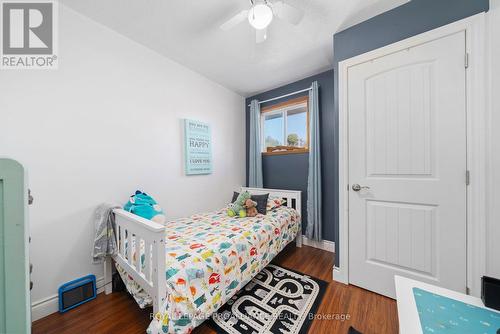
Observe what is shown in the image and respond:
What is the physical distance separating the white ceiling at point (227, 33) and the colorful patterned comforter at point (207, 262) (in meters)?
1.94

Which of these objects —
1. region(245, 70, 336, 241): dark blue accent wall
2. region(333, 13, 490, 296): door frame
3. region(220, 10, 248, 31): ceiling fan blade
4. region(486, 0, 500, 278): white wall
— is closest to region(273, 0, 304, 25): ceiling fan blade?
region(220, 10, 248, 31): ceiling fan blade

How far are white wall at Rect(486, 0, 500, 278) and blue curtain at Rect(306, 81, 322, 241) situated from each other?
1.44m

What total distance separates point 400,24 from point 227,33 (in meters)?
1.49

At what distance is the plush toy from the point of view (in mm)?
2336

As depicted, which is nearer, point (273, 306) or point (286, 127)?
point (273, 306)

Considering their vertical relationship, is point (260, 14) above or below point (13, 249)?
above

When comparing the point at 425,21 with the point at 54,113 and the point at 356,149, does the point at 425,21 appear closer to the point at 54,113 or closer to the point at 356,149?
the point at 356,149

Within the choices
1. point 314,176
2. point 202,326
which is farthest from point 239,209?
point 202,326

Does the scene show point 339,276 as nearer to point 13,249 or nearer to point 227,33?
point 13,249

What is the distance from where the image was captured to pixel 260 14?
1276 millimetres

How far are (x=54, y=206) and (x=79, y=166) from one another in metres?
0.35

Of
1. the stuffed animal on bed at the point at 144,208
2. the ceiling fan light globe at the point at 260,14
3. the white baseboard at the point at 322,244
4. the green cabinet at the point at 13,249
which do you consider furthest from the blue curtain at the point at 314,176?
the green cabinet at the point at 13,249

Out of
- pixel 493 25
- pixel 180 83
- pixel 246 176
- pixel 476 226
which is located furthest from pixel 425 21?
pixel 246 176

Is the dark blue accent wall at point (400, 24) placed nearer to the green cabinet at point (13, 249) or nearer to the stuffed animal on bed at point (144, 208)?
the stuffed animal on bed at point (144, 208)
